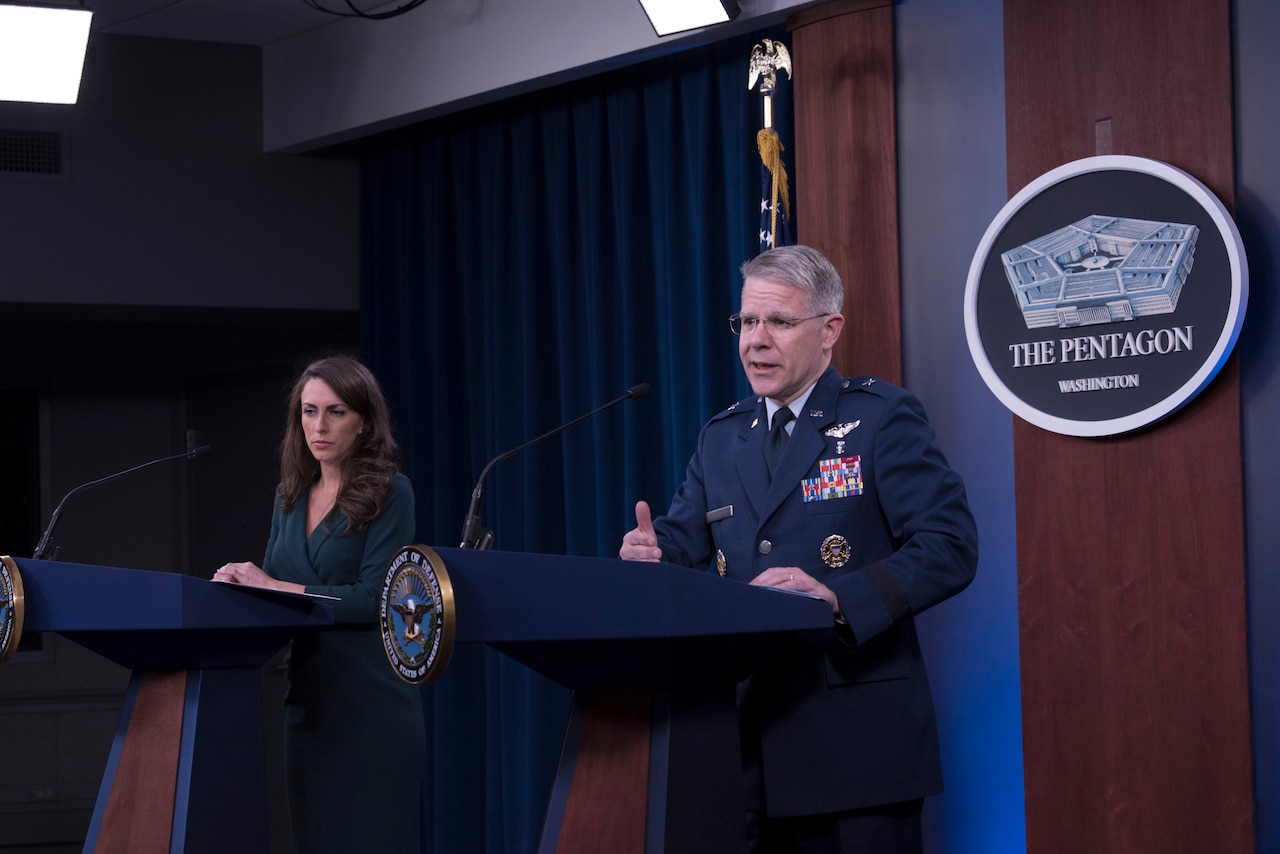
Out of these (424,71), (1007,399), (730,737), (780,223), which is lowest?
(730,737)

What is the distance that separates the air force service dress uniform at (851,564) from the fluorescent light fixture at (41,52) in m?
2.58

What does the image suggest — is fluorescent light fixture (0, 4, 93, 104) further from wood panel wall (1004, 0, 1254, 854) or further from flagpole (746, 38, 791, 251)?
wood panel wall (1004, 0, 1254, 854)

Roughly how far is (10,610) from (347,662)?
63 centimetres

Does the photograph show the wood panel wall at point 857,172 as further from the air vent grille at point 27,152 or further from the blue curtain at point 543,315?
the air vent grille at point 27,152

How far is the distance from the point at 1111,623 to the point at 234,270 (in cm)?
328

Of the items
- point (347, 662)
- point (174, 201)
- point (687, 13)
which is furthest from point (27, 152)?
point (347, 662)

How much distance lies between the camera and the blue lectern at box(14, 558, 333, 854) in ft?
6.90

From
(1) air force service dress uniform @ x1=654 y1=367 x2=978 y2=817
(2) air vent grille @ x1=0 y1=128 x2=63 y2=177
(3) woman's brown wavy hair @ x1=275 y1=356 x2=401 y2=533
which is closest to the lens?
(1) air force service dress uniform @ x1=654 y1=367 x2=978 y2=817

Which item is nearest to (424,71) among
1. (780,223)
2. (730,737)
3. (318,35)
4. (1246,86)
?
(318,35)

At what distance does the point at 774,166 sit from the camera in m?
3.20

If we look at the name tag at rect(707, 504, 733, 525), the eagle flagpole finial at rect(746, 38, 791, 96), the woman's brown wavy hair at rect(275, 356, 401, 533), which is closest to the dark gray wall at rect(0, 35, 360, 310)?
the woman's brown wavy hair at rect(275, 356, 401, 533)

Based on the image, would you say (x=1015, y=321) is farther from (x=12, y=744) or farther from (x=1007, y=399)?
(x=12, y=744)

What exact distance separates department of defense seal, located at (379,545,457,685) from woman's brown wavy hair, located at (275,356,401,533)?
104 cm

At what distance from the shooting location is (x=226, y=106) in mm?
4816
